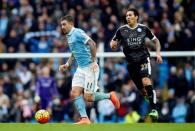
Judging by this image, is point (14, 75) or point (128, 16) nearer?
point (128, 16)

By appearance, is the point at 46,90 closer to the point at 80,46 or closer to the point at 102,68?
the point at 102,68

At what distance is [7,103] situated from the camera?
69.0 feet

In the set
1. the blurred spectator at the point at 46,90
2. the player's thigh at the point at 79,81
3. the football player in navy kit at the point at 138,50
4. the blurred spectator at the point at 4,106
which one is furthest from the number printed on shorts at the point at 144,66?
the blurred spectator at the point at 4,106

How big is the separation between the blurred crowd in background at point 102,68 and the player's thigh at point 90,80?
5.59 meters

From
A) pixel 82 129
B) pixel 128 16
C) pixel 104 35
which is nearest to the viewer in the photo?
pixel 82 129

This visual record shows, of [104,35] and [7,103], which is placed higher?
[104,35]

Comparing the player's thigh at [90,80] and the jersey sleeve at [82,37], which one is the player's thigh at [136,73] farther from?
the jersey sleeve at [82,37]

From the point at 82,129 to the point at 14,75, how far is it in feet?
29.3

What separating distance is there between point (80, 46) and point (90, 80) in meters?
0.64

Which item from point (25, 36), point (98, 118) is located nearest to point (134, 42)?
point (98, 118)

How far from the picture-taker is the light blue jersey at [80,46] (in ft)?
47.6

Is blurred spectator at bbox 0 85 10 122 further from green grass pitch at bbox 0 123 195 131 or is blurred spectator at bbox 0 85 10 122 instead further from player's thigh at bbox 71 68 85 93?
green grass pitch at bbox 0 123 195 131

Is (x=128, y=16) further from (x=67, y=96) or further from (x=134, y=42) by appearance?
(x=67, y=96)

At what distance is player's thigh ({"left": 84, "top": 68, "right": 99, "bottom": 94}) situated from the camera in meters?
14.6
